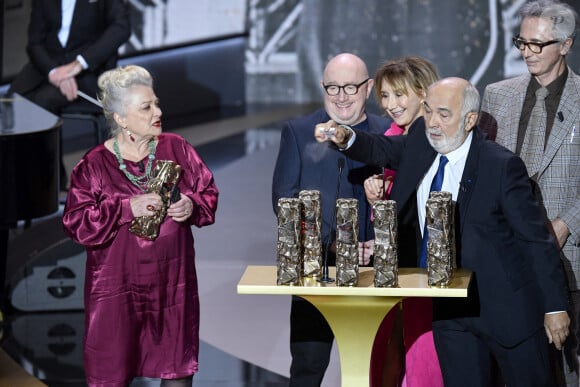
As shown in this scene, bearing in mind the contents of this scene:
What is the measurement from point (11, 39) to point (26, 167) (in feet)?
18.1

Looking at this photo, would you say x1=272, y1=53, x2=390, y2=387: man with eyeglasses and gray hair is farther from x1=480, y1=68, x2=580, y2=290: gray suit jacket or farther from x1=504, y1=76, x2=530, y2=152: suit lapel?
x1=480, y1=68, x2=580, y2=290: gray suit jacket

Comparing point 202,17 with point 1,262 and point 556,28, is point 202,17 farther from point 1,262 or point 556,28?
point 556,28

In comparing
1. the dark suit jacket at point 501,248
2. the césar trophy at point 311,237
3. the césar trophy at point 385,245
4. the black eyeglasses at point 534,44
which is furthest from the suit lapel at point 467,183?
the black eyeglasses at point 534,44

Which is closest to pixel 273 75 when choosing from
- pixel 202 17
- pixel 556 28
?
pixel 202 17

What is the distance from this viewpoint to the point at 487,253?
3.81 metres

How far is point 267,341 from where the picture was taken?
6.26 m

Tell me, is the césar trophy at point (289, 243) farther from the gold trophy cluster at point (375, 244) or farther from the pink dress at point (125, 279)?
the pink dress at point (125, 279)

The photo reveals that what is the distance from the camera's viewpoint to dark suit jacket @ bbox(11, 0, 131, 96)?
Result: 357 inches

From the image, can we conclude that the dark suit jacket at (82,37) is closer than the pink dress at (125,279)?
No

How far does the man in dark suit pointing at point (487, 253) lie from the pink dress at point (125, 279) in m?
0.84

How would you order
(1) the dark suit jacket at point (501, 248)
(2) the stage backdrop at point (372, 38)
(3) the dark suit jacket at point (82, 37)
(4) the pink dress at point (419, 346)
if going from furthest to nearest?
(2) the stage backdrop at point (372, 38), (3) the dark suit jacket at point (82, 37), (4) the pink dress at point (419, 346), (1) the dark suit jacket at point (501, 248)

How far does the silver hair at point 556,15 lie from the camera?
432cm

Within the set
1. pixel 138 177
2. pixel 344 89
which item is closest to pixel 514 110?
pixel 344 89

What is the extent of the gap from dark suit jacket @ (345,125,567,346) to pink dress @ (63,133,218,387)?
2.76 ft
